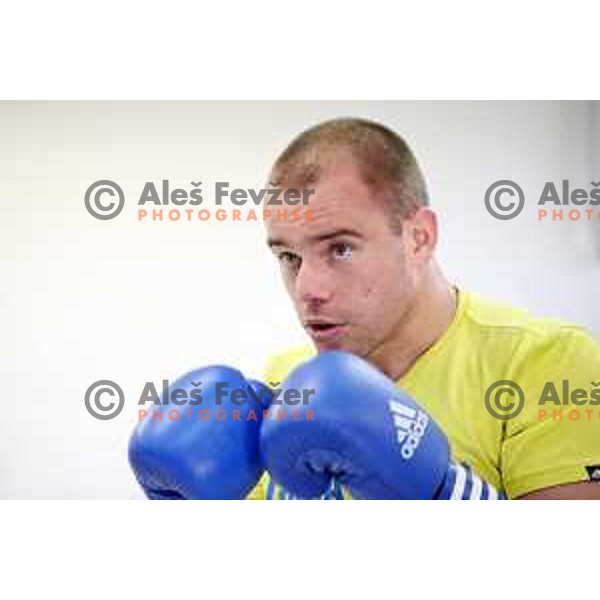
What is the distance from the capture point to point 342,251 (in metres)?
1.54

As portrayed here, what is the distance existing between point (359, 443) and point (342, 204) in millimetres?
375

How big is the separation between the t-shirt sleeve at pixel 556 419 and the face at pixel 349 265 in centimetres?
21

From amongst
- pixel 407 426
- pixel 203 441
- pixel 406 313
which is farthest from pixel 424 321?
pixel 203 441

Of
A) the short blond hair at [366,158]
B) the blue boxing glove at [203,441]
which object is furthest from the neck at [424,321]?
the blue boxing glove at [203,441]

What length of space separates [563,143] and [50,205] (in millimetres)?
785

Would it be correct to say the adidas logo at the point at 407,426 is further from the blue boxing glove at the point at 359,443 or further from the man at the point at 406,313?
the man at the point at 406,313

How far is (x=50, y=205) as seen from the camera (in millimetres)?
1588

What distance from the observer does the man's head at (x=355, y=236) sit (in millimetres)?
1534

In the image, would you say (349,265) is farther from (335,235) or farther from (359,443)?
(359,443)

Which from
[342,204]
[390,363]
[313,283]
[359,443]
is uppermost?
[342,204]

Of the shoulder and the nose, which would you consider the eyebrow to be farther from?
the shoulder
